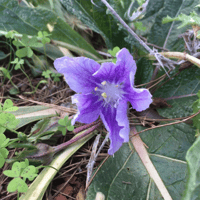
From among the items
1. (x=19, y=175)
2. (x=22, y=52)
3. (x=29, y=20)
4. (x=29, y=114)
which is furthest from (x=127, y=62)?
(x=29, y=20)

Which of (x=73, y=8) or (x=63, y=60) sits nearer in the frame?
(x=63, y=60)

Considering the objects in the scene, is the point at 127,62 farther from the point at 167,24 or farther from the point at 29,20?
the point at 29,20

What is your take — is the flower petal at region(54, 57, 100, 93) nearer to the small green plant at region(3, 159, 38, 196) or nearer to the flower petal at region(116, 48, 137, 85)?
the flower petal at region(116, 48, 137, 85)

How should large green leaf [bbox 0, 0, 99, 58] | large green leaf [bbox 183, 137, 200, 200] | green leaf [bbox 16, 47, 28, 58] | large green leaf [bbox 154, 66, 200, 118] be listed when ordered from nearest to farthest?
large green leaf [bbox 183, 137, 200, 200], large green leaf [bbox 154, 66, 200, 118], green leaf [bbox 16, 47, 28, 58], large green leaf [bbox 0, 0, 99, 58]

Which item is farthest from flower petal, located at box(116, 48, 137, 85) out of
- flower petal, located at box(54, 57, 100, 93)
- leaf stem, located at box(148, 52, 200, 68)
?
leaf stem, located at box(148, 52, 200, 68)

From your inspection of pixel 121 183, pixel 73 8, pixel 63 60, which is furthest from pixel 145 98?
pixel 73 8

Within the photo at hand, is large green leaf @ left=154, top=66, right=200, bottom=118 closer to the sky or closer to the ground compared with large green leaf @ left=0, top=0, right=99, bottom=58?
closer to the ground

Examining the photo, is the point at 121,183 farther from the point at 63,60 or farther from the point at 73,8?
the point at 73,8
